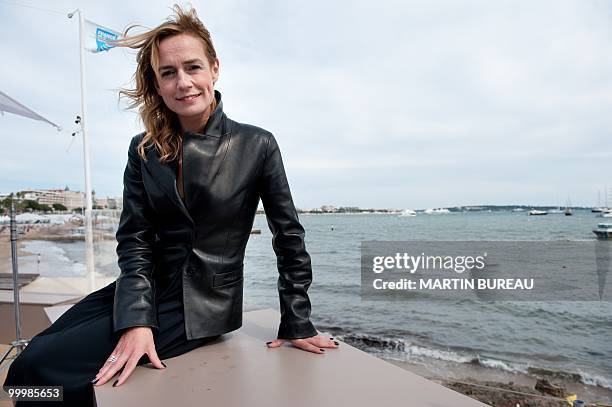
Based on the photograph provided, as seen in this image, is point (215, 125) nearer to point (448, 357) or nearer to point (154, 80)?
point (154, 80)

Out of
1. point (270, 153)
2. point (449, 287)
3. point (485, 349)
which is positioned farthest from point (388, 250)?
point (270, 153)

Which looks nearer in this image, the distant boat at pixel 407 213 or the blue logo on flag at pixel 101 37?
the blue logo on flag at pixel 101 37

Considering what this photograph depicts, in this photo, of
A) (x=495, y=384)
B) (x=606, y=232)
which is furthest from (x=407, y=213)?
(x=495, y=384)

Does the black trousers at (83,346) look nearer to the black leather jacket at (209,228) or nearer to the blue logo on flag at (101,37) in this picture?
the black leather jacket at (209,228)

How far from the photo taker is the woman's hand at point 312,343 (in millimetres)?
1438

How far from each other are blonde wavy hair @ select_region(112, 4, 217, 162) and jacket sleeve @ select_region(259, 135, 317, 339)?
0.35 meters

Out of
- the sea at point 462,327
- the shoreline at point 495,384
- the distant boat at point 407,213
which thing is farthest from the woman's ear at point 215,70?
the distant boat at point 407,213

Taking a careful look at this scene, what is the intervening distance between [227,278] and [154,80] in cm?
78

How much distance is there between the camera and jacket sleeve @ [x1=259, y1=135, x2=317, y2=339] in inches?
58.5

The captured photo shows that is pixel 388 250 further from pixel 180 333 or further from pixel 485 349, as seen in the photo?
pixel 180 333

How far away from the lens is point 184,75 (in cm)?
137

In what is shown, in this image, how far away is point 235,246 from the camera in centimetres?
145

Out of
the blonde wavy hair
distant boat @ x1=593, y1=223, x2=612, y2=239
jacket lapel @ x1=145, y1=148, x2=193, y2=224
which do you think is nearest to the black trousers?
jacket lapel @ x1=145, y1=148, x2=193, y2=224

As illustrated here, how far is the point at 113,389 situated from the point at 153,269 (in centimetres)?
44
